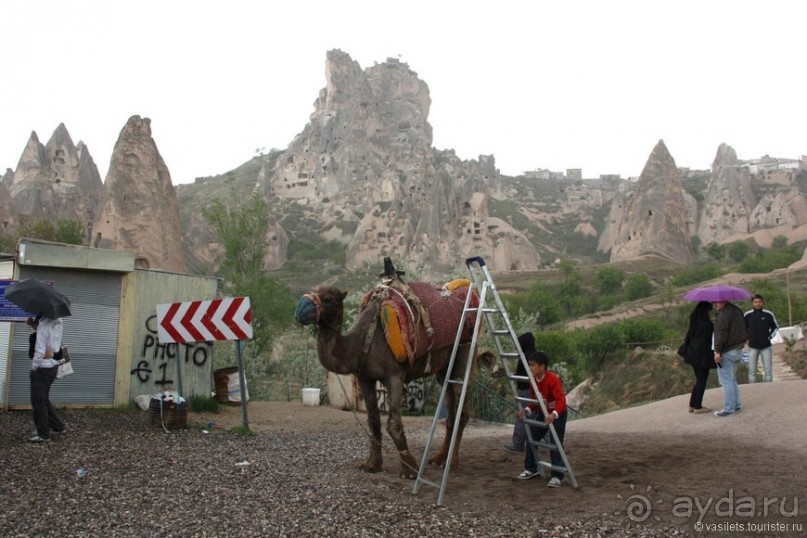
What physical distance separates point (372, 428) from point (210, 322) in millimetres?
4613

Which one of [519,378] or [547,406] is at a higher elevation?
[519,378]

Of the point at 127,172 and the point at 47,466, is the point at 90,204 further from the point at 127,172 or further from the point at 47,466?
the point at 47,466

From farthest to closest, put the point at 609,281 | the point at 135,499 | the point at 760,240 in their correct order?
1. the point at 760,240
2. the point at 609,281
3. the point at 135,499

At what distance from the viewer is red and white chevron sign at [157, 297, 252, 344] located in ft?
38.0

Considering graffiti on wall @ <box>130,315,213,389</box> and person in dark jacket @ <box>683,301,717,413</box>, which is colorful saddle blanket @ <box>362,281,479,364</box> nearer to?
person in dark jacket @ <box>683,301,717,413</box>

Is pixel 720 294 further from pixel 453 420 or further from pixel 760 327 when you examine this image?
pixel 453 420

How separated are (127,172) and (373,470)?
52.3m

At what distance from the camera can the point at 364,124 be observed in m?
145

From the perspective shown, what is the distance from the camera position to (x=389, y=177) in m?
130

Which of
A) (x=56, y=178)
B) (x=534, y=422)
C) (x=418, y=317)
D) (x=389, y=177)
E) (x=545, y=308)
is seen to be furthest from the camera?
(x=389, y=177)

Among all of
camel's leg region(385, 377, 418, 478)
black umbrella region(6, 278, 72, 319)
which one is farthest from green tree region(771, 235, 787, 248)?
black umbrella region(6, 278, 72, 319)

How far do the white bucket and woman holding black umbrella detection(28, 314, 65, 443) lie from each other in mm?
9034

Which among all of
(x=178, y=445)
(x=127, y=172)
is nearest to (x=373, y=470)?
(x=178, y=445)

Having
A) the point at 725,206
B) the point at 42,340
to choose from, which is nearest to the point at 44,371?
the point at 42,340
